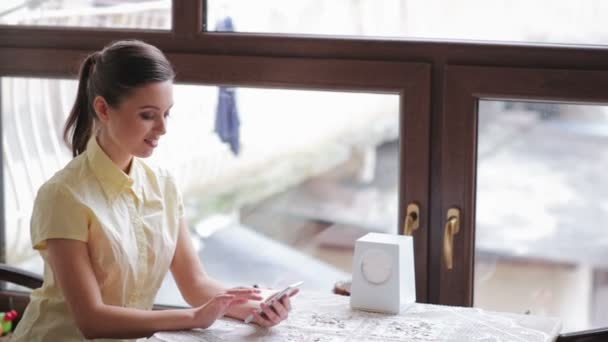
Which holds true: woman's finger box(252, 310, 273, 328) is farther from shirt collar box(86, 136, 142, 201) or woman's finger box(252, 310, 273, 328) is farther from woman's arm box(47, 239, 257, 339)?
shirt collar box(86, 136, 142, 201)

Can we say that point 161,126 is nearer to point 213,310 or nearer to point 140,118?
point 140,118

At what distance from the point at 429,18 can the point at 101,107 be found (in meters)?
0.87

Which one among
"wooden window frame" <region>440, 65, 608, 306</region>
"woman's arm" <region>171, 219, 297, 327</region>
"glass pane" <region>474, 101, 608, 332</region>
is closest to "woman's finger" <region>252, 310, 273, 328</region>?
"woman's arm" <region>171, 219, 297, 327</region>

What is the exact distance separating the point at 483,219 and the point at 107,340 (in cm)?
100

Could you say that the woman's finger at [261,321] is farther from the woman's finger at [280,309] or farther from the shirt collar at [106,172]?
the shirt collar at [106,172]

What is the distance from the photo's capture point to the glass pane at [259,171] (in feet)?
8.43

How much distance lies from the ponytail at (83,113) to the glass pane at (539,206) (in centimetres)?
95

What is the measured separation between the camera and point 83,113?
2117mm

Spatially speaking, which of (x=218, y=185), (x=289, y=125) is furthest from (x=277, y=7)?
(x=218, y=185)

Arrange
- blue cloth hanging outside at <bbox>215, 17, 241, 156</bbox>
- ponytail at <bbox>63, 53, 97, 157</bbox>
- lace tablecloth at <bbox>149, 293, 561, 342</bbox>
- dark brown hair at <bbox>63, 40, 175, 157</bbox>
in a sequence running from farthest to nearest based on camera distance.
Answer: blue cloth hanging outside at <bbox>215, 17, 241, 156</bbox>, ponytail at <bbox>63, 53, 97, 157</bbox>, dark brown hair at <bbox>63, 40, 175, 157</bbox>, lace tablecloth at <bbox>149, 293, 561, 342</bbox>

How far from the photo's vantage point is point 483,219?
2.46m

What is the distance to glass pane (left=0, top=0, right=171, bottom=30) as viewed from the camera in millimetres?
2600

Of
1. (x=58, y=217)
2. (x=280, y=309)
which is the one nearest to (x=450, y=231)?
(x=280, y=309)

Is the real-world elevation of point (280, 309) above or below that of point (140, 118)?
below
